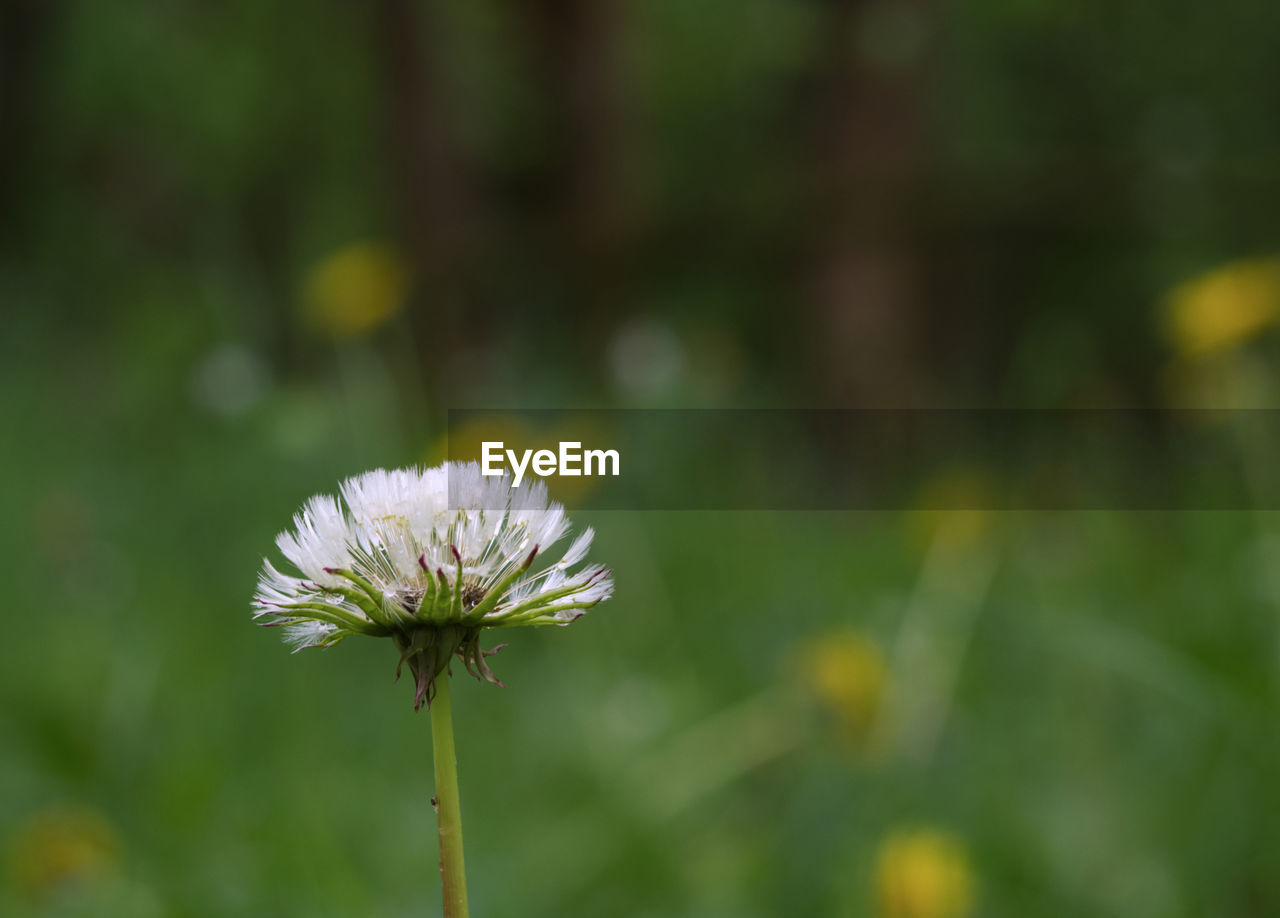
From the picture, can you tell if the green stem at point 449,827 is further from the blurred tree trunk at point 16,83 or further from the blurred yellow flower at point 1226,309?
the blurred tree trunk at point 16,83

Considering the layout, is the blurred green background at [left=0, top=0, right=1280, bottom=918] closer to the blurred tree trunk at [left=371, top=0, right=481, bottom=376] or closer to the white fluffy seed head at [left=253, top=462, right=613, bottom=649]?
the blurred tree trunk at [left=371, top=0, right=481, bottom=376]

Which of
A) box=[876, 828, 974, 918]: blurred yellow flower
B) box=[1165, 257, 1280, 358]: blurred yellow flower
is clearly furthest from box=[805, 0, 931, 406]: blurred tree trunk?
box=[876, 828, 974, 918]: blurred yellow flower

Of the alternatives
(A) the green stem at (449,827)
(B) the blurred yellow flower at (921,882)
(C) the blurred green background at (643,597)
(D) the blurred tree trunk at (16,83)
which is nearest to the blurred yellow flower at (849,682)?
(C) the blurred green background at (643,597)

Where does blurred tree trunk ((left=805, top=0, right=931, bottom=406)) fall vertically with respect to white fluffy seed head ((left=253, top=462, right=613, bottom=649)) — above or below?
above

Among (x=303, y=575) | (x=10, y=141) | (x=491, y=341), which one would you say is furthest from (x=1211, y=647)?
(x=10, y=141)

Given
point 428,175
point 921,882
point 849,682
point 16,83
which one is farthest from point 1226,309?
point 16,83
